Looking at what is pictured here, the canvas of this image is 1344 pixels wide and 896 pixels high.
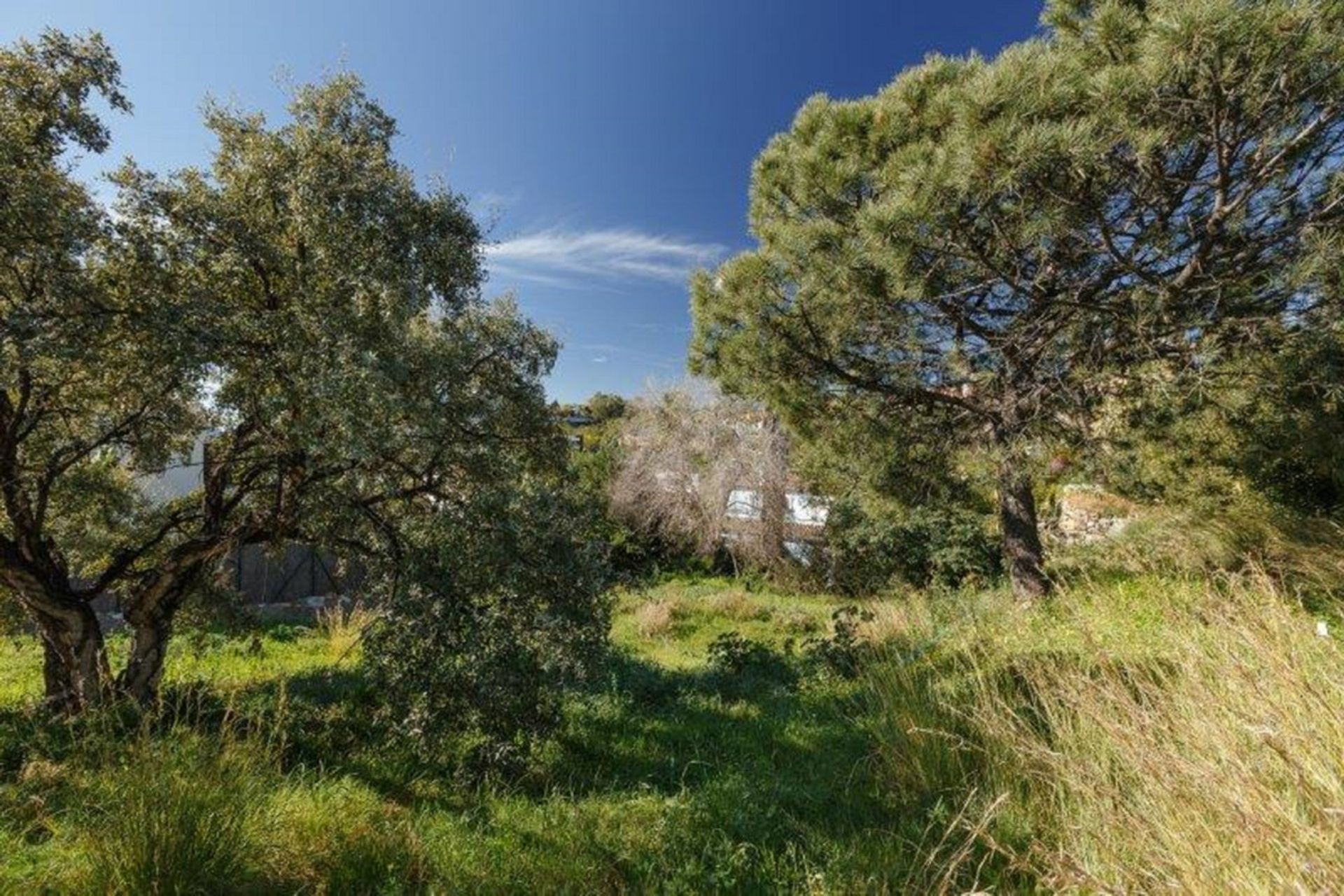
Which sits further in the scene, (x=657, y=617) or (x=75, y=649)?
(x=657, y=617)

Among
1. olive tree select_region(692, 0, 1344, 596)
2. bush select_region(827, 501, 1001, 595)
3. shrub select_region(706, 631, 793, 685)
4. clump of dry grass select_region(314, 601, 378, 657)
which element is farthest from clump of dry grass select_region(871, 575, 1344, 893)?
bush select_region(827, 501, 1001, 595)

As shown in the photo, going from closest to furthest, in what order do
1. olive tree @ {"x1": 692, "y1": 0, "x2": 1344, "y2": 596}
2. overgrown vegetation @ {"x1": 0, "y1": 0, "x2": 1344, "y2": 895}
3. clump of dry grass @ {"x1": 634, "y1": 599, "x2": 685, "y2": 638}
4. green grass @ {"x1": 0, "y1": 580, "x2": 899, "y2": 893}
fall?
green grass @ {"x1": 0, "y1": 580, "x2": 899, "y2": 893} → overgrown vegetation @ {"x1": 0, "y1": 0, "x2": 1344, "y2": 895} → olive tree @ {"x1": 692, "y1": 0, "x2": 1344, "y2": 596} → clump of dry grass @ {"x1": 634, "y1": 599, "x2": 685, "y2": 638}

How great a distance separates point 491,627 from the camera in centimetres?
399

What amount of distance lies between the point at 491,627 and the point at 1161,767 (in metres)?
3.60

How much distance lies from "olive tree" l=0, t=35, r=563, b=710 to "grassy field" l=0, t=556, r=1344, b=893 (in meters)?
1.58

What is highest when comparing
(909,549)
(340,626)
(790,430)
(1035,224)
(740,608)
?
(1035,224)

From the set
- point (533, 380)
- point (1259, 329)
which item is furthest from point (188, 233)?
point (1259, 329)

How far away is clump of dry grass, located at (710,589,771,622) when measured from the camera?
42.8 ft

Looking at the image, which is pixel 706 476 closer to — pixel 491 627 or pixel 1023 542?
pixel 1023 542

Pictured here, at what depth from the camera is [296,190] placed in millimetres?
4227

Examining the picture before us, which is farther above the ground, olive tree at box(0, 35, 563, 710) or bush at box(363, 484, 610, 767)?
olive tree at box(0, 35, 563, 710)

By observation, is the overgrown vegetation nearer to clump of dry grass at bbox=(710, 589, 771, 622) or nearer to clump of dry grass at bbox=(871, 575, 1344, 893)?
clump of dry grass at bbox=(871, 575, 1344, 893)

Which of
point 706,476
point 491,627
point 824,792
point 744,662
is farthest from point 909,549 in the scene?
point 491,627

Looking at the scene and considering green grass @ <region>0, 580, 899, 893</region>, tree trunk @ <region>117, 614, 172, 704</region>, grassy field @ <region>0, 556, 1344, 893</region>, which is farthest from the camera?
tree trunk @ <region>117, 614, 172, 704</region>
